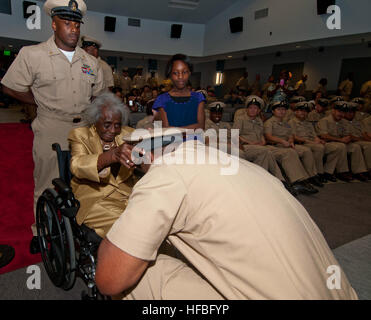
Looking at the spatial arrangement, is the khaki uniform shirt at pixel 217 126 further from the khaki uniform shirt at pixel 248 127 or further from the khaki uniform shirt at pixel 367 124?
the khaki uniform shirt at pixel 367 124

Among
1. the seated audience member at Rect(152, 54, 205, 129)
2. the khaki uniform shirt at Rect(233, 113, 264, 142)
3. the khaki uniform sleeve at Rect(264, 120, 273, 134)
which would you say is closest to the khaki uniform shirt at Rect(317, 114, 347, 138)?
the khaki uniform sleeve at Rect(264, 120, 273, 134)

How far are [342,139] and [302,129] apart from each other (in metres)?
0.66

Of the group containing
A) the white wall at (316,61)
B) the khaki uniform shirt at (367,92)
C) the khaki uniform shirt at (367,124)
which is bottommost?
the khaki uniform shirt at (367,124)

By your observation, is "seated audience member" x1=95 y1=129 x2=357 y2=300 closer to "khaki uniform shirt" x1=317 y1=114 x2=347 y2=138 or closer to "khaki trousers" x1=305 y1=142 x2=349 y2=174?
"khaki trousers" x1=305 y1=142 x2=349 y2=174

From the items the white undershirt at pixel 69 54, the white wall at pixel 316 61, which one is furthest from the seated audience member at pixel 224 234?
the white wall at pixel 316 61

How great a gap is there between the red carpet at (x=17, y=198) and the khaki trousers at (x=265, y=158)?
252 centimetres

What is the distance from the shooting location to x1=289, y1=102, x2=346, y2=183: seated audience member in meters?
3.74

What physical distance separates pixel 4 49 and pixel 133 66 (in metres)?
→ 6.06

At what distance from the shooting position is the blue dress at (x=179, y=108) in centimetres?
206

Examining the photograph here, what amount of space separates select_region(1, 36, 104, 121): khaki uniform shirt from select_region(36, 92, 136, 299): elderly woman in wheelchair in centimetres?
33

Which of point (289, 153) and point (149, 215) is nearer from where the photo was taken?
point (149, 215)

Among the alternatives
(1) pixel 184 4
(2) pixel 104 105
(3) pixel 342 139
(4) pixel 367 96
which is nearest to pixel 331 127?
(3) pixel 342 139

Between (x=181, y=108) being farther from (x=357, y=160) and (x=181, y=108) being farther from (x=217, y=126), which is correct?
(x=357, y=160)

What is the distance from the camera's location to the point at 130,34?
1005 cm
